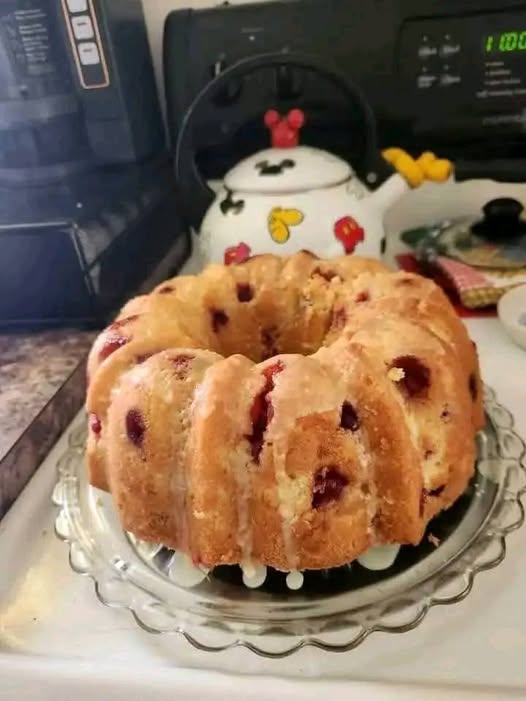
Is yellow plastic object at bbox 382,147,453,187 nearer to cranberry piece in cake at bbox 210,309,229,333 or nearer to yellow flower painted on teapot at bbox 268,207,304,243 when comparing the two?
yellow flower painted on teapot at bbox 268,207,304,243

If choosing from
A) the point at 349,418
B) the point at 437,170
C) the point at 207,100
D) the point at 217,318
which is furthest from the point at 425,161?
the point at 349,418

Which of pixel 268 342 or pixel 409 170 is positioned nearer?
pixel 268 342

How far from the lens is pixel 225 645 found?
15.6 inches

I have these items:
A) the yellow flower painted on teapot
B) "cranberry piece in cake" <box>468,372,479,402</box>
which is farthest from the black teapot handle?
"cranberry piece in cake" <box>468,372,479,402</box>

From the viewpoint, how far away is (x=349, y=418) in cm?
42

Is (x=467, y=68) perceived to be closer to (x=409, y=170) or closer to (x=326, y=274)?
(x=409, y=170)

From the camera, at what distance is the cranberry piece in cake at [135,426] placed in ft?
1.44

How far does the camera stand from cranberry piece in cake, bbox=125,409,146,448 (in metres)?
0.44

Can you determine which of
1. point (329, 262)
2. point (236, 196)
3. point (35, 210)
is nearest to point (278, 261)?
point (329, 262)

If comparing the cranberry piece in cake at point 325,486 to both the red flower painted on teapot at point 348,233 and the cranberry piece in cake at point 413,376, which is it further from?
the red flower painted on teapot at point 348,233

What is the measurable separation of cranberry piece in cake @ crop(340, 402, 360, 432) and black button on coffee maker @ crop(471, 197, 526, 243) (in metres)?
0.45

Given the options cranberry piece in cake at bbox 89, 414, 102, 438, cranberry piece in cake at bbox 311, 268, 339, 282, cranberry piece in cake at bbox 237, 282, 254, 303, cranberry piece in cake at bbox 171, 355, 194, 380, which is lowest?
cranberry piece in cake at bbox 89, 414, 102, 438

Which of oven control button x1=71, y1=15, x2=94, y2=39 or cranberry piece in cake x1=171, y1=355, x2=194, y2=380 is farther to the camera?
oven control button x1=71, y1=15, x2=94, y2=39

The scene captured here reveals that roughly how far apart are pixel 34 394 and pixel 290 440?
0.98 feet
